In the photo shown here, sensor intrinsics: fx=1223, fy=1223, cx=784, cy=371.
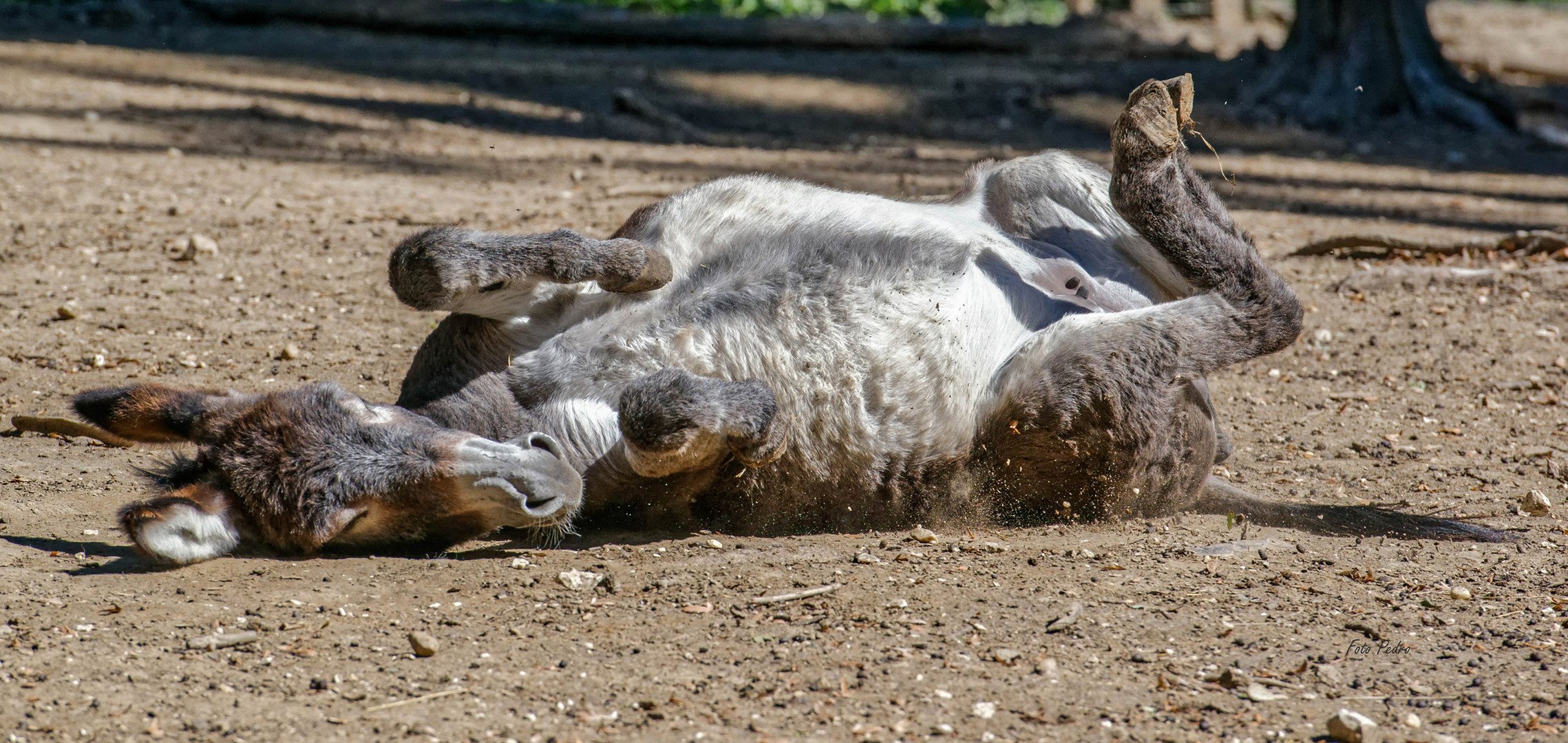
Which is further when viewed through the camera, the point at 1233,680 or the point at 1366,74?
the point at 1366,74

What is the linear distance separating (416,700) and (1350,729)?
1895 millimetres

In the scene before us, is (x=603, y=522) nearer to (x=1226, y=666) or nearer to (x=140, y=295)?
(x=1226, y=666)

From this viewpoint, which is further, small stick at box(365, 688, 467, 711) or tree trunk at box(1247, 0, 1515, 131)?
tree trunk at box(1247, 0, 1515, 131)

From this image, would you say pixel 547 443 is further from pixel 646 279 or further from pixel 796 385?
pixel 796 385

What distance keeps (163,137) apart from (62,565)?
567 cm

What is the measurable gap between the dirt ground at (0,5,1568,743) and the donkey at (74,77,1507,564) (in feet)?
0.52

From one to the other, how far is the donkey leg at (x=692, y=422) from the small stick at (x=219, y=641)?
111 cm

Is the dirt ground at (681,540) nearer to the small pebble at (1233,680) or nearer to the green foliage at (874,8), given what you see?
the small pebble at (1233,680)

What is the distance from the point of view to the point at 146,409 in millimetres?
3525

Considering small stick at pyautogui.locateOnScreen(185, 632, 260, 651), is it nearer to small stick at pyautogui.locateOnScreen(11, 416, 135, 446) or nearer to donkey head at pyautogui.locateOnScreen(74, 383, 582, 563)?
donkey head at pyautogui.locateOnScreen(74, 383, 582, 563)

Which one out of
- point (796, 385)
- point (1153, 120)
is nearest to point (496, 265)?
point (796, 385)

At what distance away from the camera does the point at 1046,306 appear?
13.4ft

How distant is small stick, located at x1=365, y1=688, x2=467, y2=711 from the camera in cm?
254

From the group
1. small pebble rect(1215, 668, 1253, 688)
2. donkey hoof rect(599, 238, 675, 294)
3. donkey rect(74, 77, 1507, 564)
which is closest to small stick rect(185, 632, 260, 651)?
donkey rect(74, 77, 1507, 564)
